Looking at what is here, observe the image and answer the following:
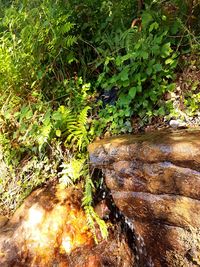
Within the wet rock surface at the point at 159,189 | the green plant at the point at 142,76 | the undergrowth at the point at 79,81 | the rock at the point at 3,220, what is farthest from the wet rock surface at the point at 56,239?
the green plant at the point at 142,76

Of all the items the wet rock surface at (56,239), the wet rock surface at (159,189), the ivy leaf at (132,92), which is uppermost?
the ivy leaf at (132,92)

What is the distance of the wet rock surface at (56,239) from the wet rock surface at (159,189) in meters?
0.28

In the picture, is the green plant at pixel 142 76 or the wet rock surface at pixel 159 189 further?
the green plant at pixel 142 76

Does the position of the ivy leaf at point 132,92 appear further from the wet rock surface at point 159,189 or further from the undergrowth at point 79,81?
the wet rock surface at point 159,189

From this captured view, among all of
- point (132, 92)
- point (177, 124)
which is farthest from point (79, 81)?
point (177, 124)

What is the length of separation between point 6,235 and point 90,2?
2.86 m

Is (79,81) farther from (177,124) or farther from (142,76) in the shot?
(177,124)

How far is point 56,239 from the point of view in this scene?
2.76 meters

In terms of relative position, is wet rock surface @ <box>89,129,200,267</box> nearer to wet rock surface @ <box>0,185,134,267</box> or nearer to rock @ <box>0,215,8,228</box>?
wet rock surface @ <box>0,185,134,267</box>

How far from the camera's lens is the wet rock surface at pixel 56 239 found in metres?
2.60

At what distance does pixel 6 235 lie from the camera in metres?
2.93

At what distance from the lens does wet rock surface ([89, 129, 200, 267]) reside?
2.04 m

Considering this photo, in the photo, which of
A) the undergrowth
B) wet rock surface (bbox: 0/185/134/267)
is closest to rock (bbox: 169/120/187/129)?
the undergrowth

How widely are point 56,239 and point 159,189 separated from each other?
1.19 metres
